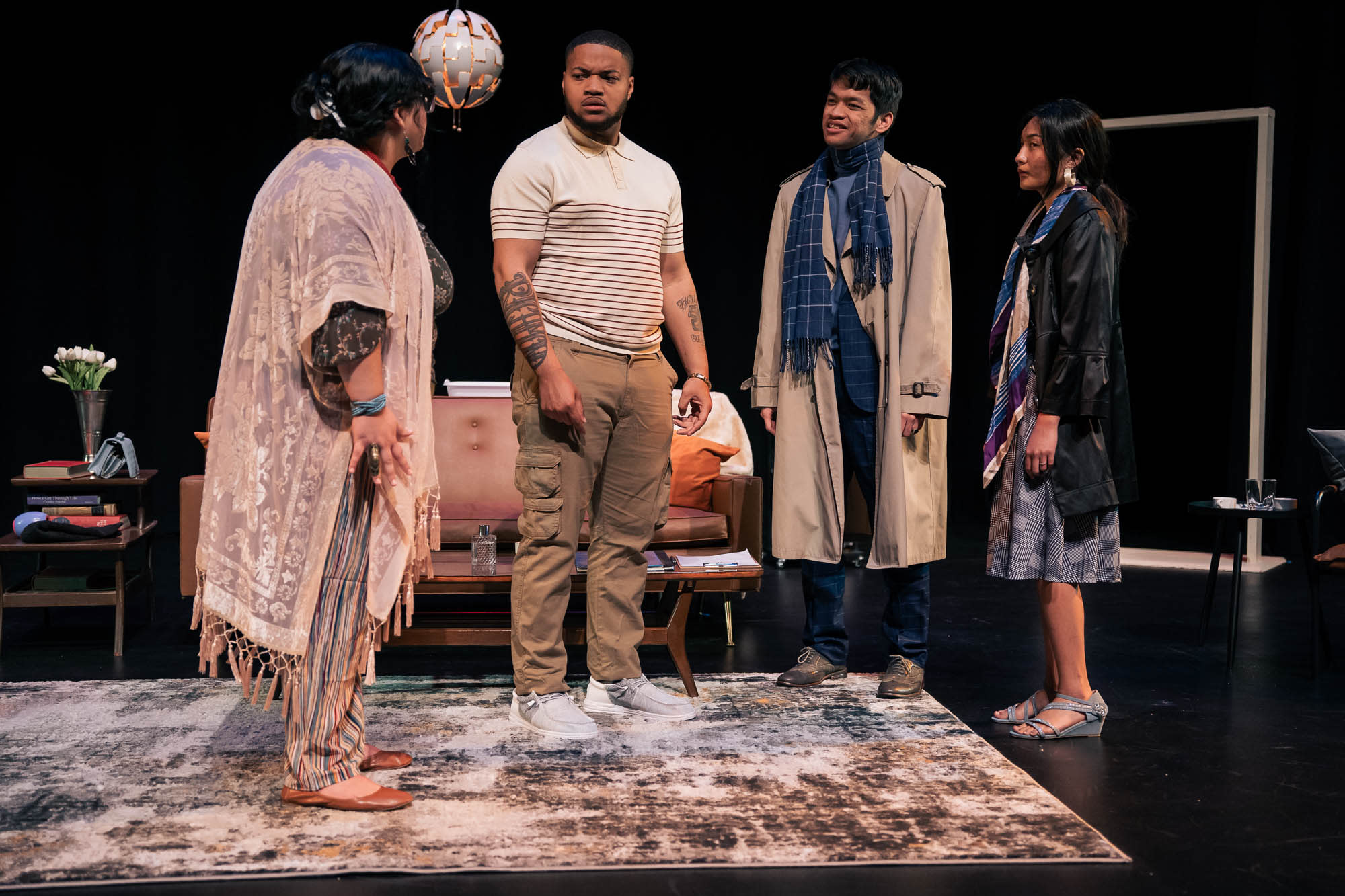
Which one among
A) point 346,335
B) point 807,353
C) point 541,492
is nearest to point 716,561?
point 807,353

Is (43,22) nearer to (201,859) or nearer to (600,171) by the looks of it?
(600,171)

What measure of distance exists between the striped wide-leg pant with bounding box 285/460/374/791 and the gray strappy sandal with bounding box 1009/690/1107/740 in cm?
166

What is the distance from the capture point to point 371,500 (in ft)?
7.14

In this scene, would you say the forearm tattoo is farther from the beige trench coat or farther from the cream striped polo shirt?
the beige trench coat

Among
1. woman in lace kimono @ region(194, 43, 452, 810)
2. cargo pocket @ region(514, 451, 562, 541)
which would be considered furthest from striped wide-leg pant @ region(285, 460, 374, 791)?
cargo pocket @ region(514, 451, 562, 541)

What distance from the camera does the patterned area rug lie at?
6.68ft

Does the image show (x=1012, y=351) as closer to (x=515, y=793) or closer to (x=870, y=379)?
(x=870, y=379)

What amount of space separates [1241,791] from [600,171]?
81.0 inches

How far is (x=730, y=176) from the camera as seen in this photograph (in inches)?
291

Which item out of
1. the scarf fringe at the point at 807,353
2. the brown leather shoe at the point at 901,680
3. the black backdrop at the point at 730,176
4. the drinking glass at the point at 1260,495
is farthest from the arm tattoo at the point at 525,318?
the black backdrop at the point at 730,176

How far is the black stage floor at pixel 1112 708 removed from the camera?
1.97 metres

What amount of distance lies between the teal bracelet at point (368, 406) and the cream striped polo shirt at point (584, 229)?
33.5 inches

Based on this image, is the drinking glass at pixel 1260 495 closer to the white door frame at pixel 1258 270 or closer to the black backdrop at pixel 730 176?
the white door frame at pixel 1258 270

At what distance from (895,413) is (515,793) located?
1446 mm
